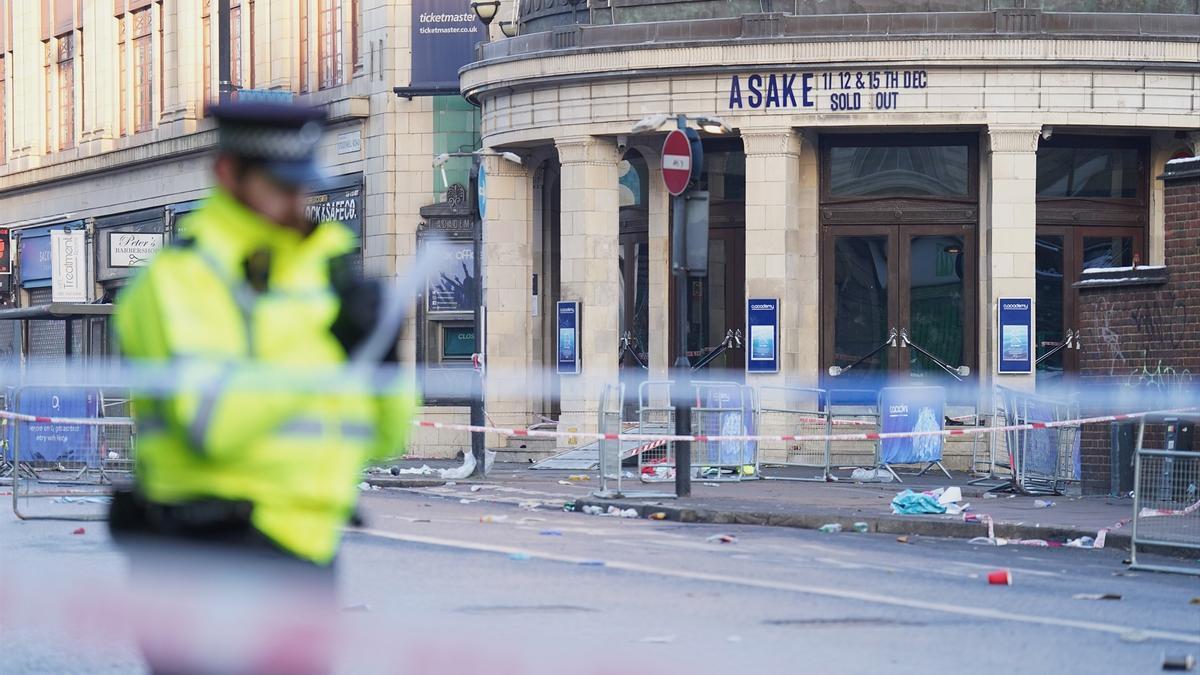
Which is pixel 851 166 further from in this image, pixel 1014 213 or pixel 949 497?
pixel 949 497

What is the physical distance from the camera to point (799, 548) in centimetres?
1611

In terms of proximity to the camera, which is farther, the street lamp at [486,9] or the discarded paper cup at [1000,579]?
the street lamp at [486,9]

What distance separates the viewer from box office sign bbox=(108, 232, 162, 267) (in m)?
44.4

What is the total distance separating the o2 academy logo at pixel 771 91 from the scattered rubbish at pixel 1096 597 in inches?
667

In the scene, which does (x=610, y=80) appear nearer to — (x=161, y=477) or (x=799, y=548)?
(x=799, y=548)

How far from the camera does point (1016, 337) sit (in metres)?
28.3

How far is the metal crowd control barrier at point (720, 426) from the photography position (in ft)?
79.4

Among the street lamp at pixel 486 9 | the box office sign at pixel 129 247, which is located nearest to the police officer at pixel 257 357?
the street lamp at pixel 486 9

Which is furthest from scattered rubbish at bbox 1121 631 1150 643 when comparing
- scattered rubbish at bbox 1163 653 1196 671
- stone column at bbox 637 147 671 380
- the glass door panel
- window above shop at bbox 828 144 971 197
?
stone column at bbox 637 147 671 380

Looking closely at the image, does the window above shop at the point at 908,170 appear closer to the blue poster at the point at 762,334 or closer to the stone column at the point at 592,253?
the blue poster at the point at 762,334

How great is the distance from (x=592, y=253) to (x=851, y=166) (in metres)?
4.17

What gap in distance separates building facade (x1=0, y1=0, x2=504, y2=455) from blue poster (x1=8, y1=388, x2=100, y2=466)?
7098 millimetres

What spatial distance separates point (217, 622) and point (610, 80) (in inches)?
1003

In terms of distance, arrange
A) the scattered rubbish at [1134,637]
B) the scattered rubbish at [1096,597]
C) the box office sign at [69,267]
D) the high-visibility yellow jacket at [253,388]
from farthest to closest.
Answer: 1. the box office sign at [69,267]
2. the scattered rubbish at [1096,597]
3. the scattered rubbish at [1134,637]
4. the high-visibility yellow jacket at [253,388]
